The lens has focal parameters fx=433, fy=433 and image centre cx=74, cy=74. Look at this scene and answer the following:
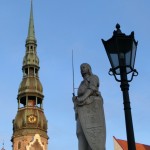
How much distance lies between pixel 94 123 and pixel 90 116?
160 millimetres

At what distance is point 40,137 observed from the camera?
67.7m

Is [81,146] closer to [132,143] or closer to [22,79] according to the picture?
[132,143]

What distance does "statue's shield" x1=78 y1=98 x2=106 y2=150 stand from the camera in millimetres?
8125

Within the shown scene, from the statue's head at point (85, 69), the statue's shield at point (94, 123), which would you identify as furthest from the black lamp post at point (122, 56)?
the statue's head at point (85, 69)

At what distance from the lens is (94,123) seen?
8.26 m

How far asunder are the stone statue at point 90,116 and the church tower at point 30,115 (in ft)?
193

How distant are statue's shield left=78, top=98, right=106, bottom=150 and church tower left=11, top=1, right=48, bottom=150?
59140 mm

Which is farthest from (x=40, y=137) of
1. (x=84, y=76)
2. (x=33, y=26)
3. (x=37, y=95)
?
(x=84, y=76)

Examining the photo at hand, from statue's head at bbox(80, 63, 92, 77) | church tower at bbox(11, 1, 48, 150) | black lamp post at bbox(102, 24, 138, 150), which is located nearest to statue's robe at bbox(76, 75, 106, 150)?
statue's head at bbox(80, 63, 92, 77)

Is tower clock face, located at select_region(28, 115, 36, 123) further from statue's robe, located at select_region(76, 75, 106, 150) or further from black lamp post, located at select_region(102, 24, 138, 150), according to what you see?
black lamp post, located at select_region(102, 24, 138, 150)

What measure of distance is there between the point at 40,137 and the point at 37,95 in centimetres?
681

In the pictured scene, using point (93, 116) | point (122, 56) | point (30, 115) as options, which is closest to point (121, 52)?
point (122, 56)

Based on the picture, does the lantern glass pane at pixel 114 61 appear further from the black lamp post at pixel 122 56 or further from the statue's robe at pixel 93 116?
the statue's robe at pixel 93 116

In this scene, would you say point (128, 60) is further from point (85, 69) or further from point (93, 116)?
point (85, 69)
